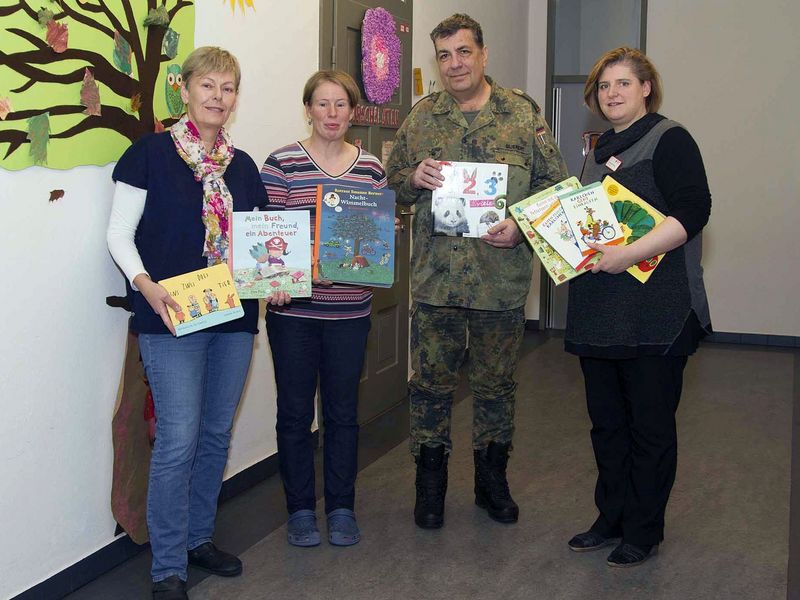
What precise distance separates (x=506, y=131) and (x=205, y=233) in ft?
3.73

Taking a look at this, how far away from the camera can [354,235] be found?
9.51ft

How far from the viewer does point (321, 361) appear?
3.04 meters

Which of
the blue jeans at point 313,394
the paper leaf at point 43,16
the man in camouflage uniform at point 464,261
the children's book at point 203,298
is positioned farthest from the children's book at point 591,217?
the paper leaf at point 43,16

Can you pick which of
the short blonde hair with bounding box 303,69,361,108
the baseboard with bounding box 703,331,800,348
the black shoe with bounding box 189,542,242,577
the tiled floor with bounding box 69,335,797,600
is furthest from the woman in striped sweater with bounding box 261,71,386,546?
the baseboard with bounding box 703,331,800,348

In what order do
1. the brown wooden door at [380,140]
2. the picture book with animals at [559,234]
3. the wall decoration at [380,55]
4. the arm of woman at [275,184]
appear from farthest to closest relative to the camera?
the wall decoration at [380,55], the brown wooden door at [380,140], the arm of woman at [275,184], the picture book with animals at [559,234]

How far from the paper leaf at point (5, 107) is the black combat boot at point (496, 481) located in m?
1.96

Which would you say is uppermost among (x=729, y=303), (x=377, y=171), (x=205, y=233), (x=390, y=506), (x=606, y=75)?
(x=606, y=75)

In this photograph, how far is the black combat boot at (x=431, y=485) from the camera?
3273mm

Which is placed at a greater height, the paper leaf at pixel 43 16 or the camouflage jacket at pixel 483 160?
the paper leaf at pixel 43 16

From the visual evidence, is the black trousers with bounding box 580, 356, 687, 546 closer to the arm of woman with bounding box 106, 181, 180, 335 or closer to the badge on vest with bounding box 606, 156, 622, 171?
the badge on vest with bounding box 606, 156, 622, 171

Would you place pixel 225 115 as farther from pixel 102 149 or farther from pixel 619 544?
pixel 619 544

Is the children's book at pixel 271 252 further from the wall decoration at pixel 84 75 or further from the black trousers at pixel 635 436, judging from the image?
the black trousers at pixel 635 436

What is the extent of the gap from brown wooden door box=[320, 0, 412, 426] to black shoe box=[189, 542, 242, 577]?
1778 millimetres

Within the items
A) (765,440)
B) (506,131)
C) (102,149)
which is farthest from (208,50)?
(765,440)
